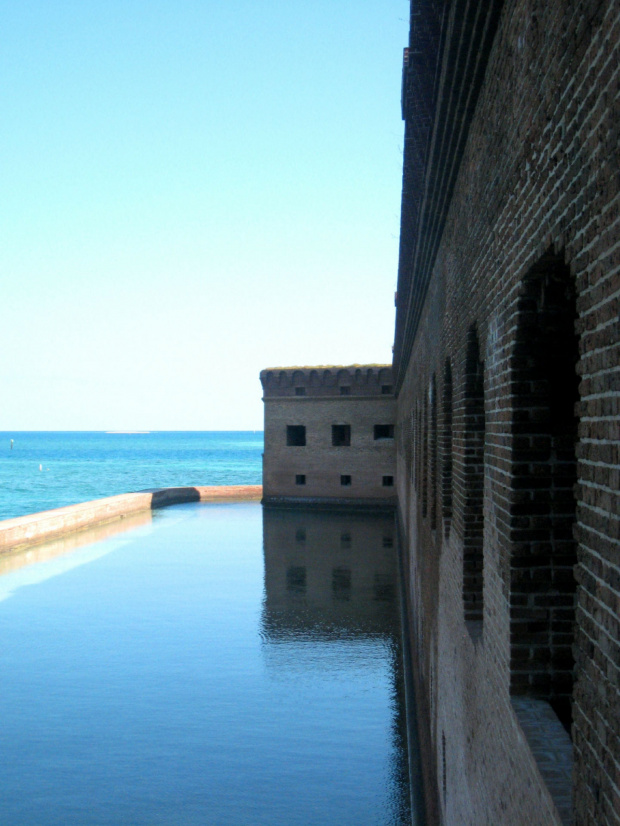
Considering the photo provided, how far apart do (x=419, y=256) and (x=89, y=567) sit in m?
17.9

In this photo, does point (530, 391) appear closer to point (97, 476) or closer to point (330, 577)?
point (330, 577)

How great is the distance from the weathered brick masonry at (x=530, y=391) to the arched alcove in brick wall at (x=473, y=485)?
0.04 ft

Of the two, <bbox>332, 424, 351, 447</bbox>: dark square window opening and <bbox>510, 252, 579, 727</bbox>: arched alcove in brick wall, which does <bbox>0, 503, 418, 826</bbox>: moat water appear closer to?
<bbox>510, 252, 579, 727</bbox>: arched alcove in brick wall

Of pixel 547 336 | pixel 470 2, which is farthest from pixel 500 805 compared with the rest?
pixel 470 2

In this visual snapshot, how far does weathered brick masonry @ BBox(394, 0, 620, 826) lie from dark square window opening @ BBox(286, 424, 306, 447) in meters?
34.1

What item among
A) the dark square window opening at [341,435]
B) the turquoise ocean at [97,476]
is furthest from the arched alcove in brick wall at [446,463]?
the turquoise ocean at [97,476]

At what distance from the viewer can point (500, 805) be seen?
3.36 meters

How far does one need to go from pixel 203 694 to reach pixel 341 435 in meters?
27.8

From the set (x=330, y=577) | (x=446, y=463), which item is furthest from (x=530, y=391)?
(x=330, y=577)

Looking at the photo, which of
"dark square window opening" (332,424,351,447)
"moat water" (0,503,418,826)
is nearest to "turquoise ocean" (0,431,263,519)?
"dark square window opening" (332,424,351,447)


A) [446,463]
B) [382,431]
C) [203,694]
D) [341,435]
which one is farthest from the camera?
[341,435]

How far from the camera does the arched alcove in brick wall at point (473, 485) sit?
491cm

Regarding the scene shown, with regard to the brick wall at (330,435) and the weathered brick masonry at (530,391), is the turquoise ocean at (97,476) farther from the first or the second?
the weathered brick masonry at (530,391)

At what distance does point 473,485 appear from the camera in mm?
4977
